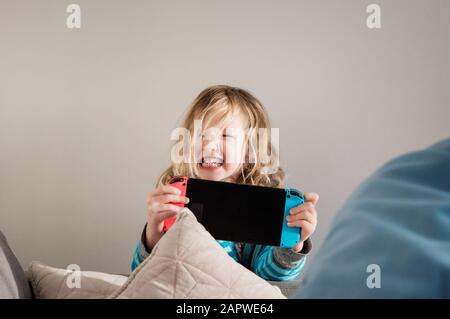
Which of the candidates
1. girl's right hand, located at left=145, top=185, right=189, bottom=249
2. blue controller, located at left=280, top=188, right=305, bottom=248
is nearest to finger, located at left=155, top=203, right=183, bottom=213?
girl's right hand, located at left=145, top=185, right=189, bottom=249

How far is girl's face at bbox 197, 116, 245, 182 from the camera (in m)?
1.22

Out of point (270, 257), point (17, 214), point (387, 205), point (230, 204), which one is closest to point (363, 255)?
point (387, 205)

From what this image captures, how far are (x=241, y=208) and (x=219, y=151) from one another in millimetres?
244

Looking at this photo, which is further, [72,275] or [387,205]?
[72,275]

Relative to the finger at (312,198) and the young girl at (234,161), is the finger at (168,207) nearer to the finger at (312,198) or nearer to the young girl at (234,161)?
the young girl at (234,161)

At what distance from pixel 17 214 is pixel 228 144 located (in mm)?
691

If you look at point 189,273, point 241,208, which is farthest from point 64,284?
point 241,208

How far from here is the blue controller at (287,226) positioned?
1027mm

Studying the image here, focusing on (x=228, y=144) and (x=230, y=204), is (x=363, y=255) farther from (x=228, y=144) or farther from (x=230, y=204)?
(x=228, y=144)

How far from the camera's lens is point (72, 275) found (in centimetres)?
77

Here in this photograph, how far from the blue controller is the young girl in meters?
0.07

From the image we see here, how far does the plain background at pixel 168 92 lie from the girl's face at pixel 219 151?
21 centimetres

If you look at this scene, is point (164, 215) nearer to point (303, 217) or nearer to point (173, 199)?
point (173, 199)
